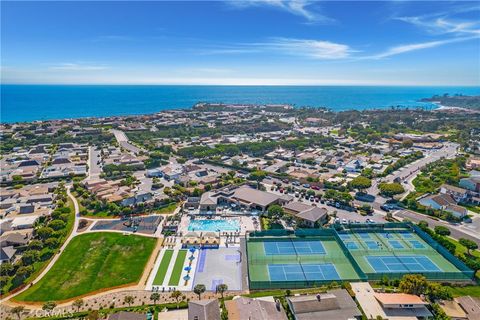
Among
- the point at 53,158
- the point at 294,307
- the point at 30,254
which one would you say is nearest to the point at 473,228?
the point at 294,307

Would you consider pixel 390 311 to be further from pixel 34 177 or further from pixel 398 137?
pixel 398 137

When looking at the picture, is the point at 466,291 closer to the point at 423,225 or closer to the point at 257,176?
the point at 423,225

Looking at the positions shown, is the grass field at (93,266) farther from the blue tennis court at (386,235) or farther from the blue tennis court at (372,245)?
the blue tennis court at (386,235)

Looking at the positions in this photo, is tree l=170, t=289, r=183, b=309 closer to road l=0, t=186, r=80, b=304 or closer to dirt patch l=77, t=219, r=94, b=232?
road l=0, t=186, r=80, b=304

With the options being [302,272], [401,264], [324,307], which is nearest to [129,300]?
[324,307]

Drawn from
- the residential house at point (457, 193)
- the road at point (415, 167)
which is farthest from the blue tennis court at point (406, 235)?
the residential house at point (457, 193)

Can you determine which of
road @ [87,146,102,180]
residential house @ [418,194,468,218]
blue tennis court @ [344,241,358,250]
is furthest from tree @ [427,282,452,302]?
road @ [87,146,102,180]
